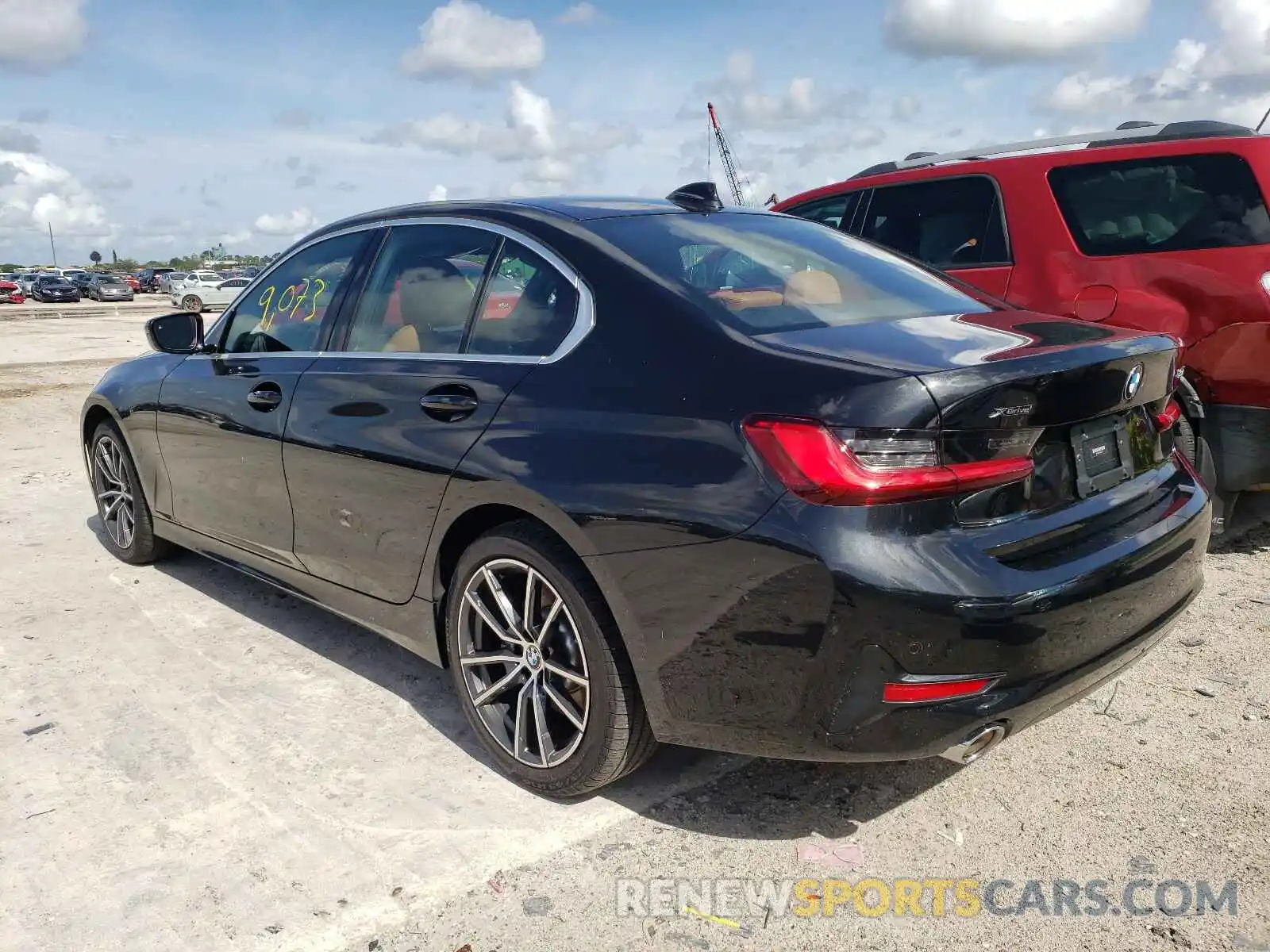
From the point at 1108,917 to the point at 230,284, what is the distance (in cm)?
4450

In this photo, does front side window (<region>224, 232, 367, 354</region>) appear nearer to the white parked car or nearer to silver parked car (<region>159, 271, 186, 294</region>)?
the white parked car

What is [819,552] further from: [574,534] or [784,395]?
[574,534]

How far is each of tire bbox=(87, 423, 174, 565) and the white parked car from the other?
123 ft

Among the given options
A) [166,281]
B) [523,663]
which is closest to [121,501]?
[523,663]

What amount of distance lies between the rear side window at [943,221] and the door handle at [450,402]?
2.98 metres

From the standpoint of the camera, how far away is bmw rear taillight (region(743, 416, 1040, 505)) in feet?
7.17

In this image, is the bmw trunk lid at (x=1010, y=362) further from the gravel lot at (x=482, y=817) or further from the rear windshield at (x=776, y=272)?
the gravel lot at (x=482, y=817)

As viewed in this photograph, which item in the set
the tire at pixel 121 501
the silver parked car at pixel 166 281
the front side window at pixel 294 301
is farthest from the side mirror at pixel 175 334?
the silver parked car at pixel 166 281

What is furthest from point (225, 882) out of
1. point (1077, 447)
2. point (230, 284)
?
point (230, 284)

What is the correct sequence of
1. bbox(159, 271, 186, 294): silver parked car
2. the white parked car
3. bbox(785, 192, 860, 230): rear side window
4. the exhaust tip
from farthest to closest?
1. bbox(159, 271, 186, 294): silver parked car
2. the white parked car
3. bbox(785, 192, 860, 230): rear side window
4. the exhaust tip

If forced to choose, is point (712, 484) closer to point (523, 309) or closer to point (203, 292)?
point (523, 309)

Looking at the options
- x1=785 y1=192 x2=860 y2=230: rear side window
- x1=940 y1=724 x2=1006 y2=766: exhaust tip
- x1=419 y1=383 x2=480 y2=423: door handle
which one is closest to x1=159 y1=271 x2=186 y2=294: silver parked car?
x1=785 y1=192 x2=860 y2=230: rear side window

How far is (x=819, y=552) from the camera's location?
2188 millimetres

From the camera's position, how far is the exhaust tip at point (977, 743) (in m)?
2.32
